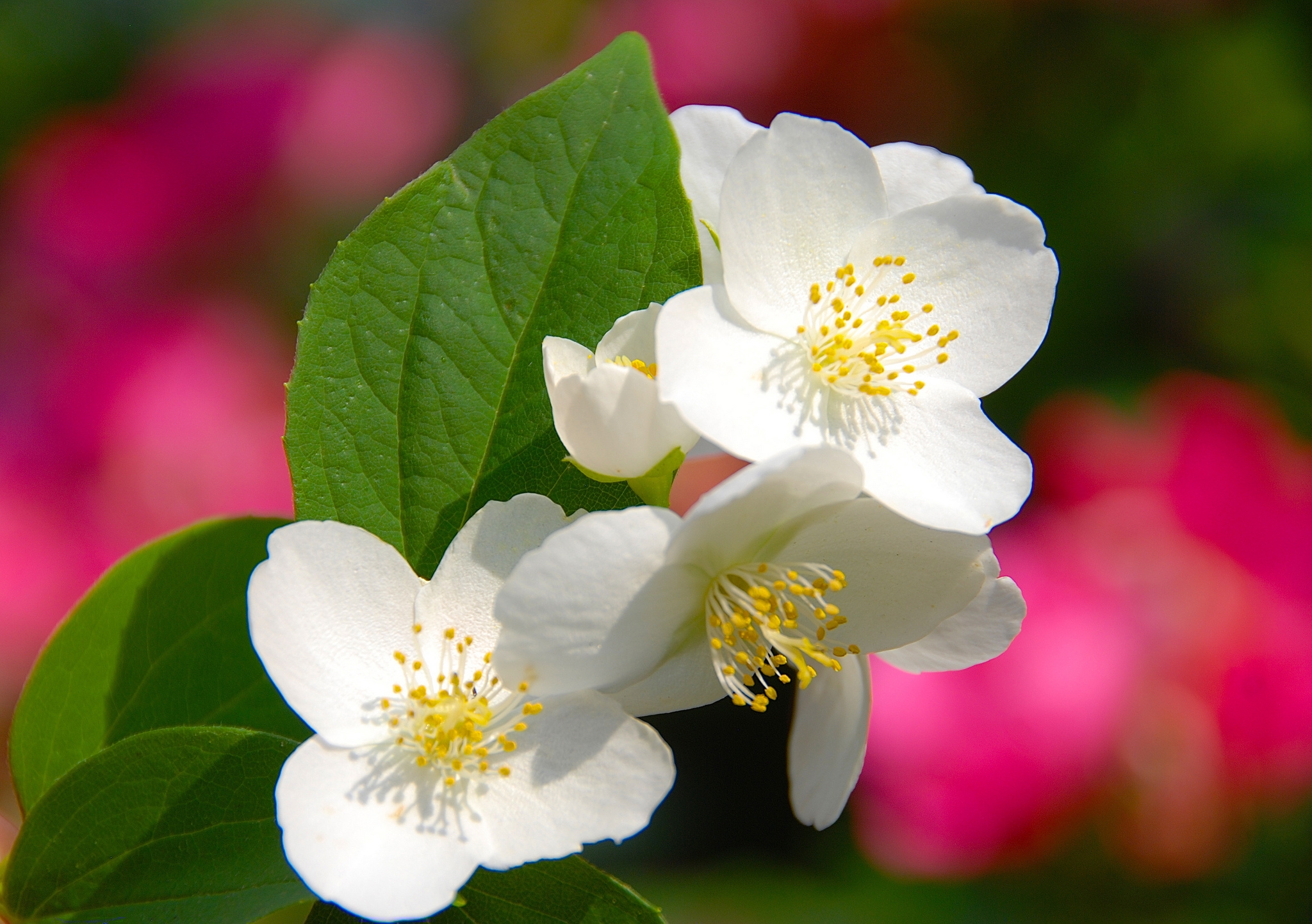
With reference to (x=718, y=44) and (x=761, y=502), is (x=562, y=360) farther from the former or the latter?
(x=718, y=44)

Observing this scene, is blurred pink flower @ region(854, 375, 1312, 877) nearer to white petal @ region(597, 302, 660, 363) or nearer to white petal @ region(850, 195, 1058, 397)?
white petal @ region(850, 195, 1058, 397)

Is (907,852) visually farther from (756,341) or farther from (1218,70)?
(1218,70)

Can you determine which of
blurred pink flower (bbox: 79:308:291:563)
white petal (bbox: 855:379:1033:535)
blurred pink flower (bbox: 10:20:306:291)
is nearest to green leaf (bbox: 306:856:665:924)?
white petal (bbox: 855:379:1033:535)

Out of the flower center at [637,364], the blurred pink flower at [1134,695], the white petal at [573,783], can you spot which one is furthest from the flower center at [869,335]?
the blurred pink flower at [1134,695]

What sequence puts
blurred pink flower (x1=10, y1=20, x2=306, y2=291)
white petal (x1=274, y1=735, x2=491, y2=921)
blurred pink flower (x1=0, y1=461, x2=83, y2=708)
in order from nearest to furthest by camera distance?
white petal (x1=274, y1=735, x2=491, y2=921)
blurred pink flower (x1=0, y1=461, x2=83, y2=708)
blurred pink flower (x1=10, y1=20, x2=306, y2=291)

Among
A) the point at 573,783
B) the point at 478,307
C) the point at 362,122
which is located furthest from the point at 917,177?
the point at 362,122

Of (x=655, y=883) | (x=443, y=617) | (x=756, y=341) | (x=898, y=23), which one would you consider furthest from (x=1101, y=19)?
(x=443, y=617)

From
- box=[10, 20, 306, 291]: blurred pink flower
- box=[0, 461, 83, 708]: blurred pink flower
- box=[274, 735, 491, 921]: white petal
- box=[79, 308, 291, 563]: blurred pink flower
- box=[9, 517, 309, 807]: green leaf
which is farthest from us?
box=[10, 20, 306, 291]: blurred pink flower
